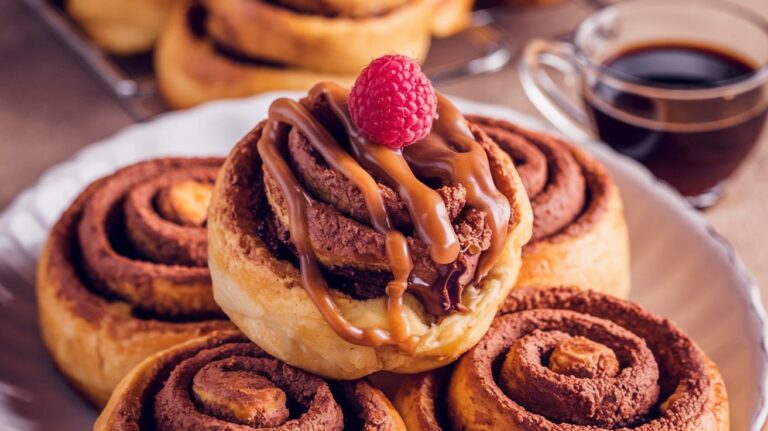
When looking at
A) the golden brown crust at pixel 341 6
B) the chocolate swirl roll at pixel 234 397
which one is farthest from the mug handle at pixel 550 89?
the chocolate swirl roll at pixel 234 397

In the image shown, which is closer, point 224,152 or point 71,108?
point 224,152

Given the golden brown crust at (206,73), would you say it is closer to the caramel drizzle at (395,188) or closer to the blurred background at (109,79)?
the blurred background at (109,79)

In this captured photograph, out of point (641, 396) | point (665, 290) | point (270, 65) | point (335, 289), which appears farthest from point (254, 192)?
point (270, 65)

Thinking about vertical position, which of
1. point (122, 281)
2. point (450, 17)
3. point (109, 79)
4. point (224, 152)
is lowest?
point (450, 17)

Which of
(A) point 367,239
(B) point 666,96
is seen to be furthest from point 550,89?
(A) point 367,239

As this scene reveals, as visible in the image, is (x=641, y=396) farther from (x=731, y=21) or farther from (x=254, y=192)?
(x=731, y=21)

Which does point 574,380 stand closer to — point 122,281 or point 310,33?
point 122,281

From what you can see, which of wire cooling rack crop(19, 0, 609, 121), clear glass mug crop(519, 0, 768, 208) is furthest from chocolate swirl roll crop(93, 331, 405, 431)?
wire cooling rack crop(19, 0, 609, 121)

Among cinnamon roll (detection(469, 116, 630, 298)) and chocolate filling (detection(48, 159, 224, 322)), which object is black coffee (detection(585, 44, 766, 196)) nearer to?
cinnamon roll (detection(469, 116, 630, 298))
